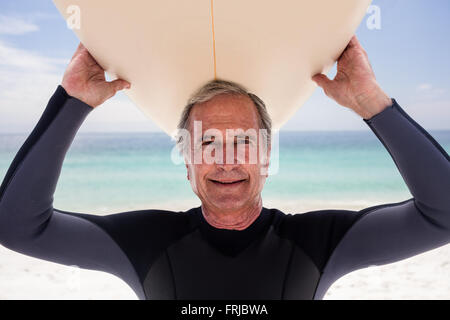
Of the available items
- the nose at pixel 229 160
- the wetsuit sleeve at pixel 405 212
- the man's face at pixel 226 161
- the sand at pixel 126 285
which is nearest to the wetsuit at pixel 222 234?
the wetsuit sleeve at pixel 405 212

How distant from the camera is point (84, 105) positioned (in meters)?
1.16

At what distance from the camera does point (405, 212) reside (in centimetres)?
107

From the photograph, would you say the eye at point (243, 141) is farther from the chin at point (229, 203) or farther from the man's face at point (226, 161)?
the chin at point (229, 203)

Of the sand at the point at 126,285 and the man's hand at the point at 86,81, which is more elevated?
the man's hand at the point at 86,81

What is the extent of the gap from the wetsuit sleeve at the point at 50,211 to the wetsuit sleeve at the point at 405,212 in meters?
0.69

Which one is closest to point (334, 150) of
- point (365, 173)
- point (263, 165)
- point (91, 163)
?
point (365, 173)

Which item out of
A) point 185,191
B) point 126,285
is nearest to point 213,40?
point 126,285

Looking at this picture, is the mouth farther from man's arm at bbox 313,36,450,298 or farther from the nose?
man's arm at bbox 313,36,450,298

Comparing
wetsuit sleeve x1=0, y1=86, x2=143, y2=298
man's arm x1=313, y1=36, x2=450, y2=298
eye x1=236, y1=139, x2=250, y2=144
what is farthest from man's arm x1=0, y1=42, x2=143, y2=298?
man's arm x1=313, y1=36, x2=450, y2=298

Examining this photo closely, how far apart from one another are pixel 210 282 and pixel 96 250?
1.18 ft

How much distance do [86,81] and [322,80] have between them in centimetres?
77

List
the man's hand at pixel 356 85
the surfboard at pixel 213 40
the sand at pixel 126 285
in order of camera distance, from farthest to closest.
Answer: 1. the sand at pixel 126 285
2. the man's hand at pixel 356 85
3. the surfboard at pixel 213 40

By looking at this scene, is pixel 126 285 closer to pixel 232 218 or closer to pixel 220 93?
pixel 232 218

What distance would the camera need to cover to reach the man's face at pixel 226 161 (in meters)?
1.17
